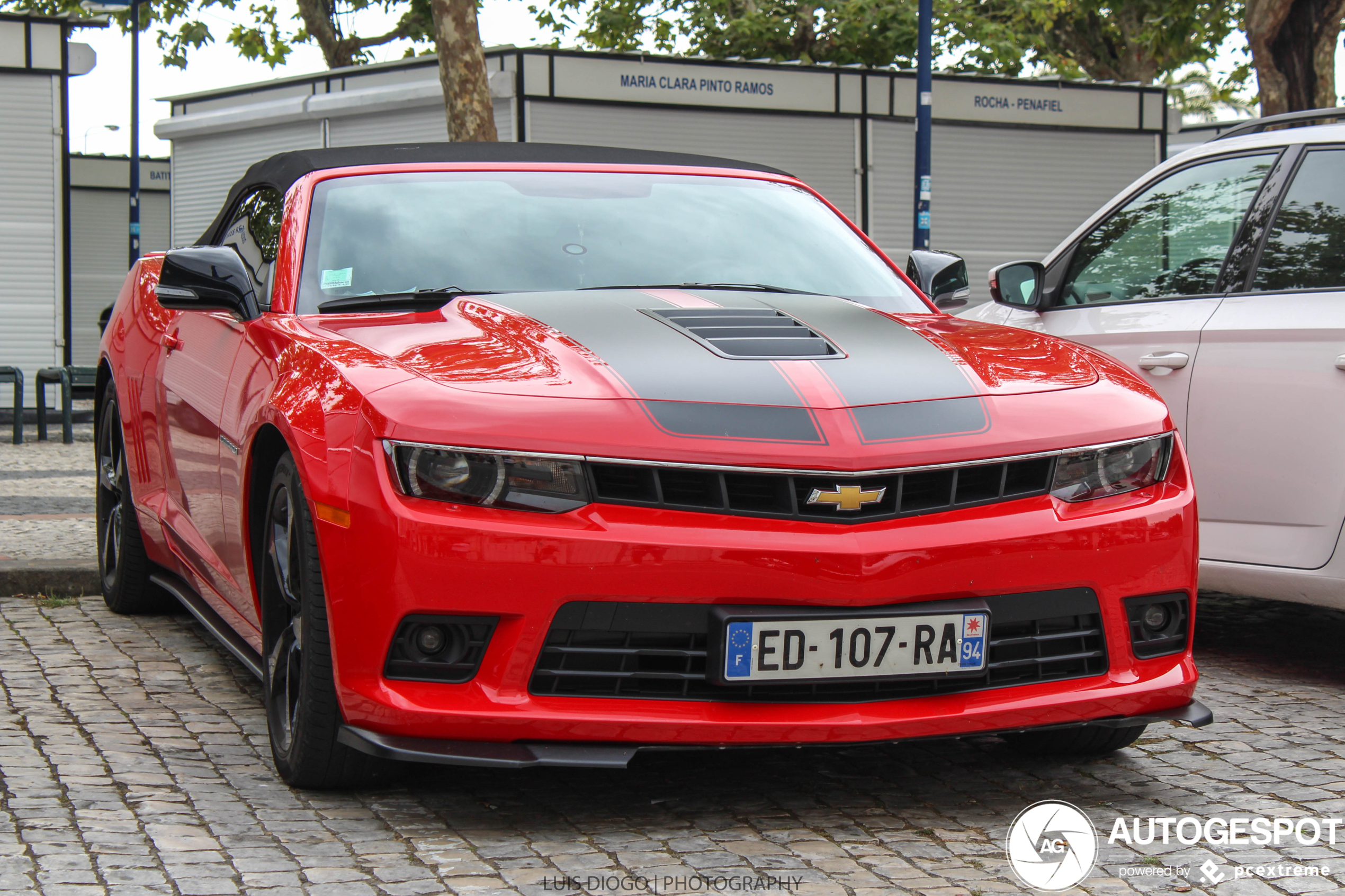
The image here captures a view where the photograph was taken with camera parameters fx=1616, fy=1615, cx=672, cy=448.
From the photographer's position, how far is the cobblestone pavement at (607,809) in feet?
10.3

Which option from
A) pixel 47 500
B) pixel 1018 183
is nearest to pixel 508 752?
pixel 47 500

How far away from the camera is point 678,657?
3273mm

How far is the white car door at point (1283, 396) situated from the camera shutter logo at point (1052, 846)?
166cm

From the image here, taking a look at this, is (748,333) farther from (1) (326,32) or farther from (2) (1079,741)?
(1) (326,32)

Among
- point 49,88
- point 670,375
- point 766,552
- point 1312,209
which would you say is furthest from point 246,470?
point 49,88

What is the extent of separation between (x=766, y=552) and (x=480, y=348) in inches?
34.1

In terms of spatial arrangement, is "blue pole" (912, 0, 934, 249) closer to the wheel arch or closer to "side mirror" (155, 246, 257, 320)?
"side mirror" (155, 246, 257, 320)

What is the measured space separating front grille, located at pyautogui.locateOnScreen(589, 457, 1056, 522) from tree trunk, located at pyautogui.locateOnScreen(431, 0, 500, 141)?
10212 millimetres

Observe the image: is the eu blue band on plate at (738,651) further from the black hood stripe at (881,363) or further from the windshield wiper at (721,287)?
the windshield wiper at (721,287)

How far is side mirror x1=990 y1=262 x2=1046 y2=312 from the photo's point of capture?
5.90 m

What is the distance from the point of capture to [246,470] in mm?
3994

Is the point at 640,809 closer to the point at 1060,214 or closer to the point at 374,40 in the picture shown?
the point at 1060,214

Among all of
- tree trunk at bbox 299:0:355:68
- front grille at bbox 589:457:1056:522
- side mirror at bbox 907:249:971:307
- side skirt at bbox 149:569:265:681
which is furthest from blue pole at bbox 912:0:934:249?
tree trunk at bbox 299:0:355:68

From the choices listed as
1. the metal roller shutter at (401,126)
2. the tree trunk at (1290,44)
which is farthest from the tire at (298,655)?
the metal roller shutter at (401,126)
